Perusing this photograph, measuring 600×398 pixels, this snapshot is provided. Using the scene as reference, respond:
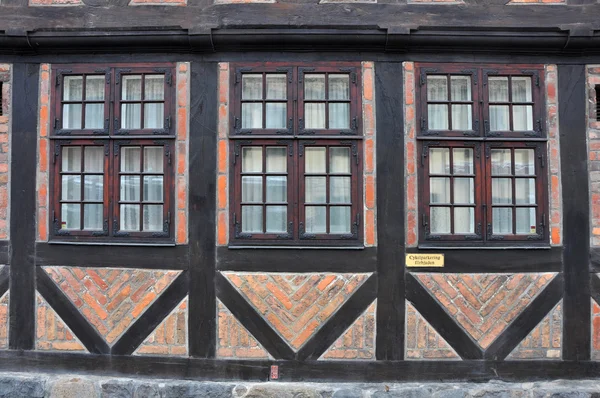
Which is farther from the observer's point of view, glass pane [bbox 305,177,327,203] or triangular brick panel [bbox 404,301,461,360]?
glass pane [bbox 305,177,327,203]

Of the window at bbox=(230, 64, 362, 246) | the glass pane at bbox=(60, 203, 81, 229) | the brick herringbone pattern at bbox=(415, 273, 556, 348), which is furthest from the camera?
the glass pane at bbox=(60, 203, 81, 229)

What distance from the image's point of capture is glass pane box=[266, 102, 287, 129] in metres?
4.72

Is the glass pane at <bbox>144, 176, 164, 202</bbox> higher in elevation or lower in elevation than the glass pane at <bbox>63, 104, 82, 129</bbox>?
lower

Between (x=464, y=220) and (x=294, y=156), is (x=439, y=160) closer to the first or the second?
(x=464, y=220)

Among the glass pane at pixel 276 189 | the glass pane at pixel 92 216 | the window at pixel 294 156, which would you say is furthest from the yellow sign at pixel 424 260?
the glass pane at pixel 92 216

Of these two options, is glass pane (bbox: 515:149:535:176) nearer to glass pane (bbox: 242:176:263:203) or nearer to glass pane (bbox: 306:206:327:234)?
glass pane (bbox: 306:206:327:234)

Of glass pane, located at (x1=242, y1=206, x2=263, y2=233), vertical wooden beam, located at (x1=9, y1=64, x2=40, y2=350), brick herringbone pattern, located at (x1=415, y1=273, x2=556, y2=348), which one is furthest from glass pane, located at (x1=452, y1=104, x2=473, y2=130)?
vertical wooden beam, located at (x1=9, y1=64, x2=40, y2=350)

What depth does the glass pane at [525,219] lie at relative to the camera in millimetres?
4645

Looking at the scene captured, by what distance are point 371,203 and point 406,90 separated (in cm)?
113

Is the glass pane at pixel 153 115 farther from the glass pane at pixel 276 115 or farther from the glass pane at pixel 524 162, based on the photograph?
the glass pane at pixel 524 162

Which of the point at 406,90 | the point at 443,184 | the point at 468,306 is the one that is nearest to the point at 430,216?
the point at 443,184

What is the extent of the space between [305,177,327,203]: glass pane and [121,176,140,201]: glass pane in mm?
1634

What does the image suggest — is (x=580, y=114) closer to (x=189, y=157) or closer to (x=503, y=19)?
(x=503, y=19)

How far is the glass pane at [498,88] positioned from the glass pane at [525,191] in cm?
81
